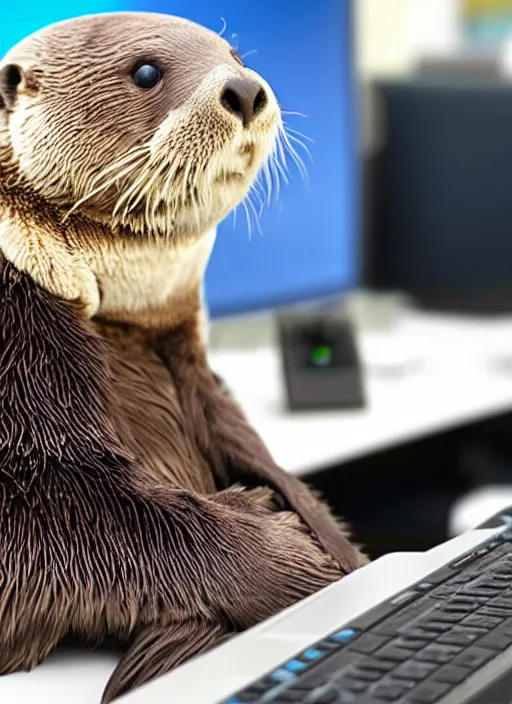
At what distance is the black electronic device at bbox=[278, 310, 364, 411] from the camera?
1027 millimetres

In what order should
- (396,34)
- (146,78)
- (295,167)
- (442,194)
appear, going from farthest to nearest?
(396,34)
(442,194)
(295,167)
(146,78)

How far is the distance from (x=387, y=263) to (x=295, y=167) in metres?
0.83

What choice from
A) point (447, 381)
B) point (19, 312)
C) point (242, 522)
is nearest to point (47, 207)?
point (19, 312)

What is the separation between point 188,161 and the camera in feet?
1.79

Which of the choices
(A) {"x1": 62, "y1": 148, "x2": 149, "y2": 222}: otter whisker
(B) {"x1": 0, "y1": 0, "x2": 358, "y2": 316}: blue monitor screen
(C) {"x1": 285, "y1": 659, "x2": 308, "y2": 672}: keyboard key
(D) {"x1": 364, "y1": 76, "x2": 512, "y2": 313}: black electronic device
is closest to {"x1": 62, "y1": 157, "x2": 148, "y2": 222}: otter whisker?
(A) {"x1": 62, "y1": 148, "x2": 149, "y2": 222}: otter whisker

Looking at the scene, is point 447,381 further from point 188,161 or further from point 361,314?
point 188,161

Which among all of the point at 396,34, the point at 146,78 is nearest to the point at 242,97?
the point at 146,78

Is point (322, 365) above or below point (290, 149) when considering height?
below

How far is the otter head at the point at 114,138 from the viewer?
0.55 m

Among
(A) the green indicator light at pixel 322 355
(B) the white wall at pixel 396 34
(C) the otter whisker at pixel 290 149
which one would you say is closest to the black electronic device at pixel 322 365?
(A) the green indicator light at pixel 322 355

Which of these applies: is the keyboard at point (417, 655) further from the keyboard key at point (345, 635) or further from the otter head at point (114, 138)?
the otter head at point (114, 138)

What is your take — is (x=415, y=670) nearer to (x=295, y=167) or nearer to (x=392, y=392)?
(x=295, y=167)

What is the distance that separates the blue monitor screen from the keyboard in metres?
0.22

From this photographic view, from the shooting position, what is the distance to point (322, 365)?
1.03 metres
